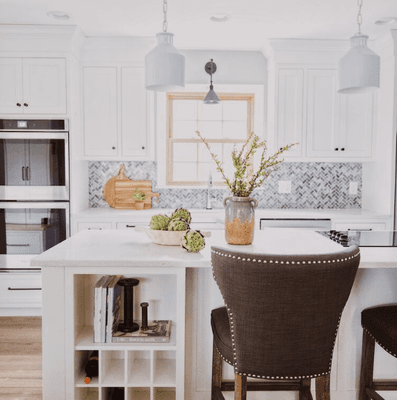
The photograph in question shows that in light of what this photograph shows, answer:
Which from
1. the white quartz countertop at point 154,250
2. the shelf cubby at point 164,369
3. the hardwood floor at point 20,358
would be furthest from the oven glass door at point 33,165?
the shelf cubby at point 164,369

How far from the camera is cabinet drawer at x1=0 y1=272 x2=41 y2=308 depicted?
12.2 ft

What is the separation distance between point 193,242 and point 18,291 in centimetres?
248

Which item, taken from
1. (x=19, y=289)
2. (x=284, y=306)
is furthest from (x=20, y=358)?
(x=284, y=306)

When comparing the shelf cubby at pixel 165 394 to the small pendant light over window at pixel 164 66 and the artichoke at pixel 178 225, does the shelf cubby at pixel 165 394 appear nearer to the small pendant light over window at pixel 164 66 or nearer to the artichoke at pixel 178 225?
the artichoke at pixel 178 225

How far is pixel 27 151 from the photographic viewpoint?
12.0 feet

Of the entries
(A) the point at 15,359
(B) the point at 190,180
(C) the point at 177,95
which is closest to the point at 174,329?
(A) the point at 15,359

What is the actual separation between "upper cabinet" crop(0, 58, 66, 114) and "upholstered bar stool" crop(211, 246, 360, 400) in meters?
2.90

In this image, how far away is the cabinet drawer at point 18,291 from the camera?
3.71 meters

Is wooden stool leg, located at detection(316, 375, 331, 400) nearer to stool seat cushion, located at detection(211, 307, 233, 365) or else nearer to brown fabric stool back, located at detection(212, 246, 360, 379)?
brown fabric stool back, located at detection(212, 246, 360, 379)

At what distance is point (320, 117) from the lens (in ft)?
13.4

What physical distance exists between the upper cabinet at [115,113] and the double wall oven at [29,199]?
15.0 inches

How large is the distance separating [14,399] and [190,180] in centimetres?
285

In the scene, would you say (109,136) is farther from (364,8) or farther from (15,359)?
(364,8)

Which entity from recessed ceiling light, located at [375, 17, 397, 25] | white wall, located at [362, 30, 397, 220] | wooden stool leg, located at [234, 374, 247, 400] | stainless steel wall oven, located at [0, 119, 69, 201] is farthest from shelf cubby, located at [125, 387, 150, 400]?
recessed ceiling light, located at [375, 17, 397, 25]
